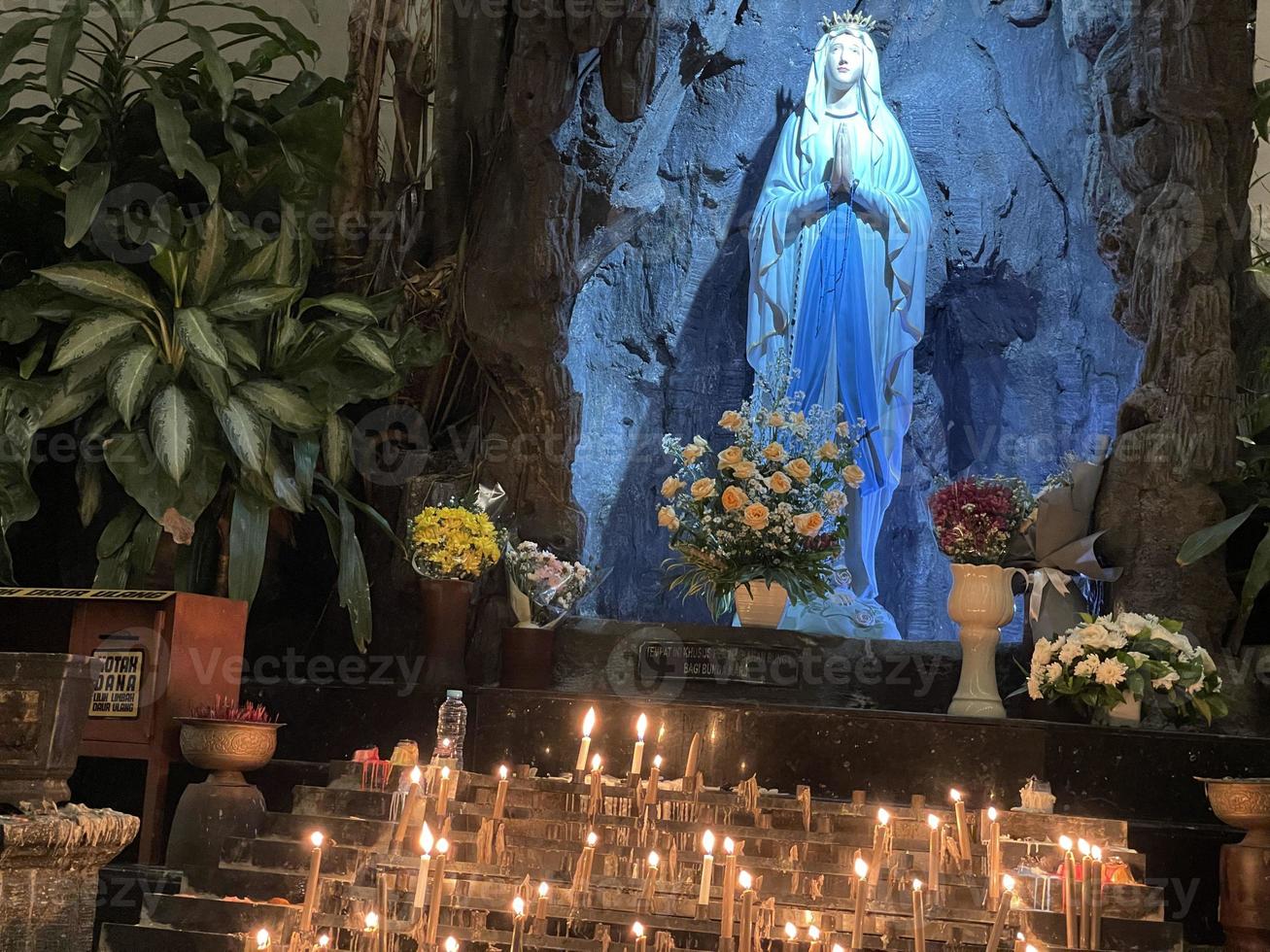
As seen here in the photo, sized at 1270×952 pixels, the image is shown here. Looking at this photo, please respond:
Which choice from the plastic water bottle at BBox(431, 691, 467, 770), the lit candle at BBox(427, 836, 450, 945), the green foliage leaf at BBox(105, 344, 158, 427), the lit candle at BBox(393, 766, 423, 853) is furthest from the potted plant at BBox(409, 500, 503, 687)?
the lit candle at BBox(427, 836, 450, 945)

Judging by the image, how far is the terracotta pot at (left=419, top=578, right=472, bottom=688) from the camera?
718 centimetres

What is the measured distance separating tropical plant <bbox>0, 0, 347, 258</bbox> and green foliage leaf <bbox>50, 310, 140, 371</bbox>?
363 millimetres

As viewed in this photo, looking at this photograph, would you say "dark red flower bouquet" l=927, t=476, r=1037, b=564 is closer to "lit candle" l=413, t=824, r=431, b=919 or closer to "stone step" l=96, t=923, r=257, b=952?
"lit candle" l=413, t=824, r=431, b=919

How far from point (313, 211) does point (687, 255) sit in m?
2.67

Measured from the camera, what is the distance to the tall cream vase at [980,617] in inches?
262

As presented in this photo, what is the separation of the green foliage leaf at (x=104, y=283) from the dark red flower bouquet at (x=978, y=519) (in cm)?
357

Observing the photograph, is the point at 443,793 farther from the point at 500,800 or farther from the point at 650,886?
the point at 650,886

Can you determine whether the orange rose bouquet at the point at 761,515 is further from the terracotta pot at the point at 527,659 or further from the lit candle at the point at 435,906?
the lit candle at the point at 435,906

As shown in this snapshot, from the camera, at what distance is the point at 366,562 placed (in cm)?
812

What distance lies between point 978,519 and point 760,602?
116 centimetres

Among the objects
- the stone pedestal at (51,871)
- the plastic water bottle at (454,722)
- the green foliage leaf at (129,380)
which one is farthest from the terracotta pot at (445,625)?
the stone pedestal at (51,871)

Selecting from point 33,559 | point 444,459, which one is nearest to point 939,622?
point 444,459

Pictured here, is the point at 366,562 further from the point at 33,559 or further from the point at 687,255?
the point at 687,255

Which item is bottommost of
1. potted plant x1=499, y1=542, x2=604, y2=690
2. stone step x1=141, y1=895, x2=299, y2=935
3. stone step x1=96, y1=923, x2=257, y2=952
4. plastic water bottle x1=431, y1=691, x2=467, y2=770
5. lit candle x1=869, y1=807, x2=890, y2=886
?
stone step x1=96, y1=923, x2=257, y2=952
